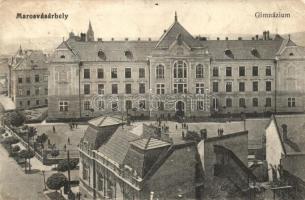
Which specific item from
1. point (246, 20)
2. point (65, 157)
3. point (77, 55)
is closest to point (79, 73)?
point (77, 55)

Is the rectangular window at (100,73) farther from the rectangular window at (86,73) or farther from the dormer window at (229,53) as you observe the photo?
the dormer window at (229,53)

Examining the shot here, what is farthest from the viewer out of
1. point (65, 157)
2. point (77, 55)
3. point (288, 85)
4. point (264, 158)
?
point (77, 55)

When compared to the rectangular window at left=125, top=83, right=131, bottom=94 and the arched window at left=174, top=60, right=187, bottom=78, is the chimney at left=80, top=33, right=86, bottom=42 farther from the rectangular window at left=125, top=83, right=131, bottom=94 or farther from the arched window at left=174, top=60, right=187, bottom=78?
the arched window at left=174, top=60, right=187, bottom=78

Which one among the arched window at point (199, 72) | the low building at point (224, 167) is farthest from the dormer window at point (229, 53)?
the low building at point (224, 167)

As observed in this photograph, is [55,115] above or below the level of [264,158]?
above

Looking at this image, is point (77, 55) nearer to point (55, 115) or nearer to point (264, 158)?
point (55, 115)
